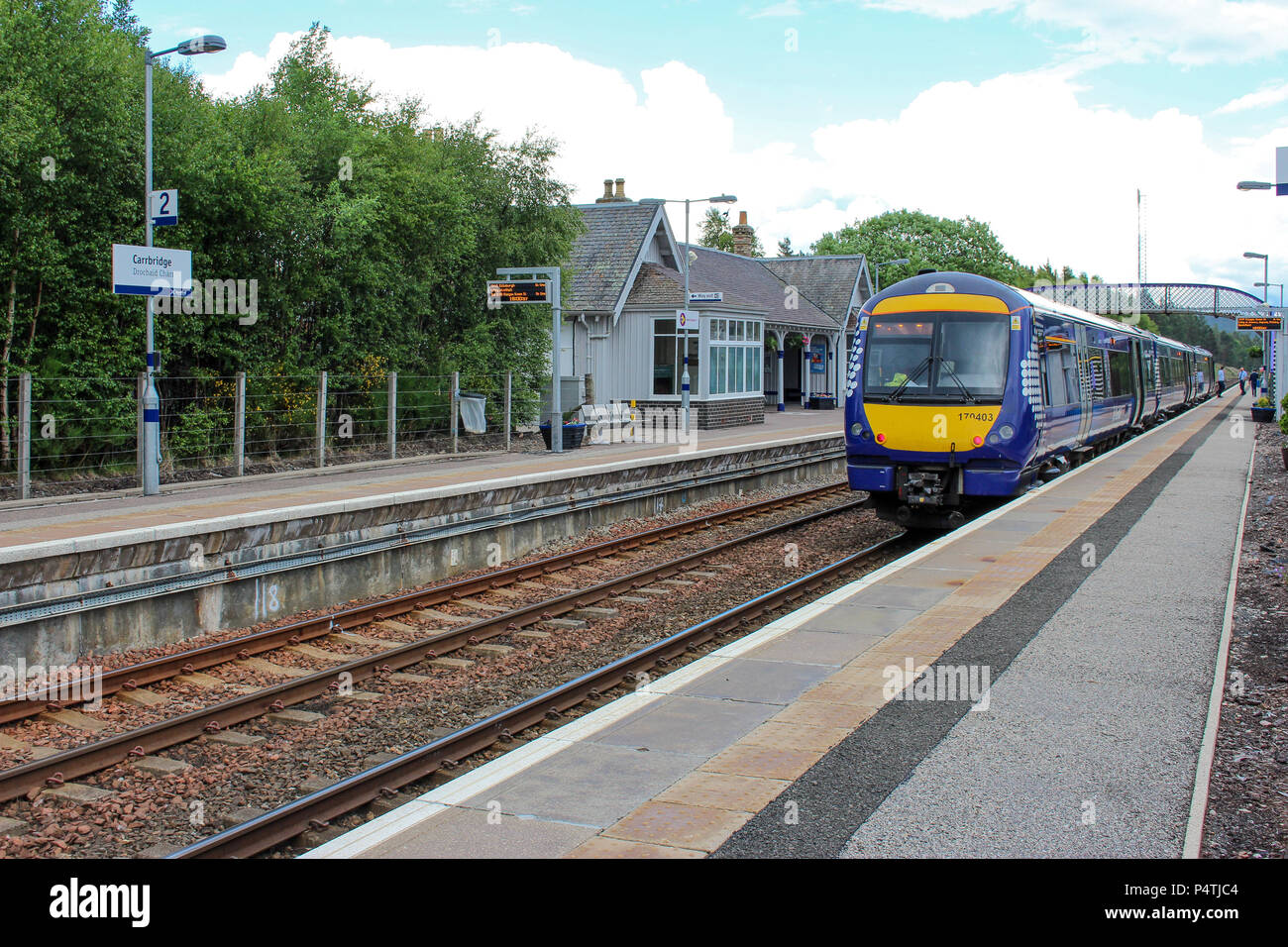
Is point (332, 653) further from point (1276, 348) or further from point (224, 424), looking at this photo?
point (1276, 348)

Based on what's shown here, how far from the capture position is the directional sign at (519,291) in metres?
24.5

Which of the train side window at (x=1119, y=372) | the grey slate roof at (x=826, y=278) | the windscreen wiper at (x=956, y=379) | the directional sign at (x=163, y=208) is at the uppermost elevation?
the grey slate roof at (x=826, y=278)

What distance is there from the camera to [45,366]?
54.7 feet

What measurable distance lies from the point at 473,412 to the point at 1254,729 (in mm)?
20238

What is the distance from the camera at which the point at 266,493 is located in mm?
16422

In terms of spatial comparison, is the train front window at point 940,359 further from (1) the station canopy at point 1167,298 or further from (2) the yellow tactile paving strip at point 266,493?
(1) the station canopy at point 1167,298

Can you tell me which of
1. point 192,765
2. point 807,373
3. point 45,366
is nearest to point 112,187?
point 45,366

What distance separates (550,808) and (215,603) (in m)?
7.03

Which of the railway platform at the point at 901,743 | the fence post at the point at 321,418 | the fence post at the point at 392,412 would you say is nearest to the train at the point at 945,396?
the railway platform at the point at 901,743

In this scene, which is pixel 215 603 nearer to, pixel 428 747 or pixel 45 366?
pixel 428 747

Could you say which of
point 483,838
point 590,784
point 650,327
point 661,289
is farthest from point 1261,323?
point 483,838

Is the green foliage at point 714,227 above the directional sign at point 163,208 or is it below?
above

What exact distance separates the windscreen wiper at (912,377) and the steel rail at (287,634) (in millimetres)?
3957
